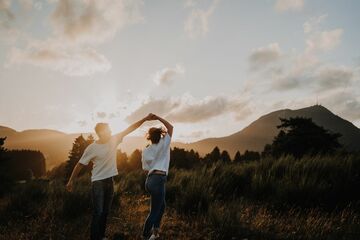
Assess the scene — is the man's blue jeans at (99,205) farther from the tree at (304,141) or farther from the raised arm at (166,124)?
the tree at (304,141)

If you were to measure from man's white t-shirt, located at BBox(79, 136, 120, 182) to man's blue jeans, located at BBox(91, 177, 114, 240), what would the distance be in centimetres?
12

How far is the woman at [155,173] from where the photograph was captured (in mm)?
5434

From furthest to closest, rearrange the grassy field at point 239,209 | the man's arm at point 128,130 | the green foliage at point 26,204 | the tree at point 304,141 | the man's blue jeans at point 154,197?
the tree at point 304,141, the green foliage at point 26,204, the man's arm at point 128,130, the grassy field at point 239,209, the man's blue jeans at point 154,197

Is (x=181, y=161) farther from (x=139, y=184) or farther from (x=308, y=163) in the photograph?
(x=308, y=163)

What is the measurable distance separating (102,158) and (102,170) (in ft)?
0.69

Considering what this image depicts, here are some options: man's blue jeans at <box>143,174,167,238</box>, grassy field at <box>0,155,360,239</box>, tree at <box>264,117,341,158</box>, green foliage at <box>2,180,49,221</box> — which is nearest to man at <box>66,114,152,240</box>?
grassy field at <box>0,155,360,239</box>

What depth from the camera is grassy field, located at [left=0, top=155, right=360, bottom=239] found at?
5.89 m

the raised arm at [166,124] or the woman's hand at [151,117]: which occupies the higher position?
the woman's hand at [151,117]

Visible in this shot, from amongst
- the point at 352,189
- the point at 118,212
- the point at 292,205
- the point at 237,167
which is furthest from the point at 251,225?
the point at 237,167

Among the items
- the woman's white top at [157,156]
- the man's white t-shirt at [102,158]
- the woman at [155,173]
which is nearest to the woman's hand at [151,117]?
the woman at [155,173]

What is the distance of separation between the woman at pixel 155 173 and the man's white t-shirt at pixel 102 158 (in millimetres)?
716

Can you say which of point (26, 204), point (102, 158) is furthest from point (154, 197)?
point (26, 204)

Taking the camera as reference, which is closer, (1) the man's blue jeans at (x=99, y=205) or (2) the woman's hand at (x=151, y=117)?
(1) the man's blue jeans at (x=99, y=205)

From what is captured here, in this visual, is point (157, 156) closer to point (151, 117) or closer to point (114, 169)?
point (151, 117)
